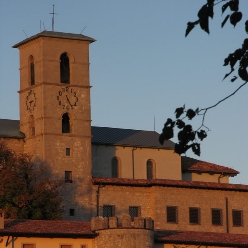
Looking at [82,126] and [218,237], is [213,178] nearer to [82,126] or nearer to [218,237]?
[82,126]

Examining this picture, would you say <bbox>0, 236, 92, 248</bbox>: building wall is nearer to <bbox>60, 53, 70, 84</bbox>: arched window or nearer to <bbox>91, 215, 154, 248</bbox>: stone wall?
<bbox>91, 215, 154, 248</bbox>: stone wall

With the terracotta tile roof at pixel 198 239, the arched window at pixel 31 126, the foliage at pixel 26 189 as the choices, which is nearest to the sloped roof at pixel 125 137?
the arched window at pixel 31 126

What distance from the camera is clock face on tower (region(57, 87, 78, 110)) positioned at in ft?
226

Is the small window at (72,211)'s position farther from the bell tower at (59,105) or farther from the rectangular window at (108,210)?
the rectangular window at (108,210)

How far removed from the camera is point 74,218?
210ft

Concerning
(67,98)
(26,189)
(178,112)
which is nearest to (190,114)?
(178,112)

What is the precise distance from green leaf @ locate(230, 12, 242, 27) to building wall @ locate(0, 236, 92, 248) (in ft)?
122

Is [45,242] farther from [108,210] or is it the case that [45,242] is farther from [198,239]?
[108,210]

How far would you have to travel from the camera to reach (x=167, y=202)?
219ft

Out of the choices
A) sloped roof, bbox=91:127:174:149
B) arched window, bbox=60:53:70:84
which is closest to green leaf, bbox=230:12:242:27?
sloped roof, bbox=91:127:174:149

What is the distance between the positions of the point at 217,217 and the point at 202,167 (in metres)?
6.64

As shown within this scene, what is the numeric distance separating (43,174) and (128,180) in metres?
5.47

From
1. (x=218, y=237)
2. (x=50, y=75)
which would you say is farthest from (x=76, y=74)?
(x=218, y=237)

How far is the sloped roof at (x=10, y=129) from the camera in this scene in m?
67.7
